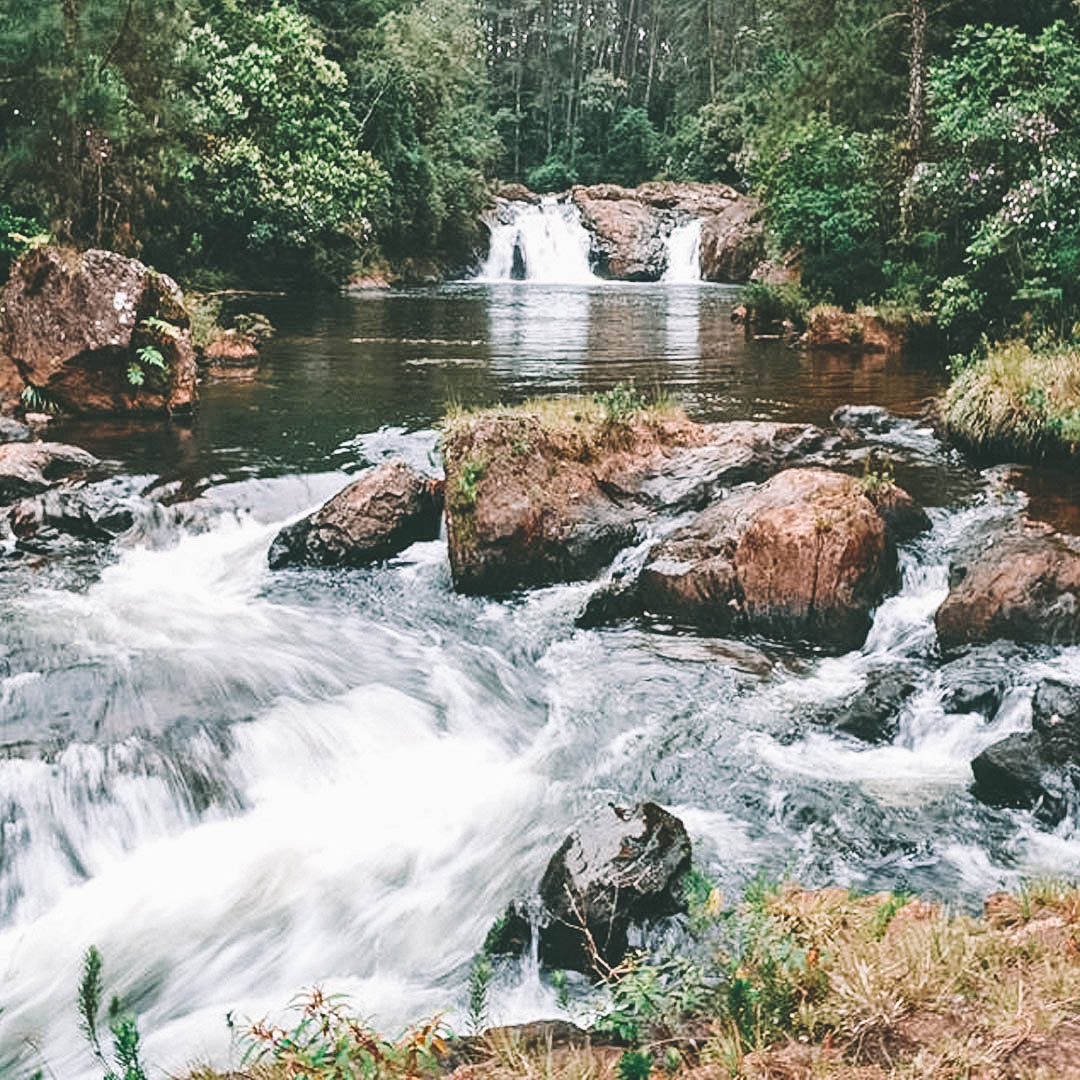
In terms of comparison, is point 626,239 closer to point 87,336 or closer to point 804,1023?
point 87,336

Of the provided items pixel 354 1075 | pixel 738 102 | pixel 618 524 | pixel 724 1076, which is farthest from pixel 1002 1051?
pixel 738 102

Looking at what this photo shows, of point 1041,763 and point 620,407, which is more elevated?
point 620,407

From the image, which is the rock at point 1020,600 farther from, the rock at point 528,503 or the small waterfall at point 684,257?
the small waterfall at point 684,257

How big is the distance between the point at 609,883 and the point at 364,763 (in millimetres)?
2472

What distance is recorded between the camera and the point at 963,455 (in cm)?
1052

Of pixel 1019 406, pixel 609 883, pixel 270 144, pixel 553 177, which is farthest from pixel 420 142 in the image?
pixel 609 883

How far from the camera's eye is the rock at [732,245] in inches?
1280

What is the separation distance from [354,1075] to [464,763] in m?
3.76

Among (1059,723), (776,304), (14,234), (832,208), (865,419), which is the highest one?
(832,208)

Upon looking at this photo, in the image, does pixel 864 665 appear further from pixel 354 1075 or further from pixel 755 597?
pixel 354 1075

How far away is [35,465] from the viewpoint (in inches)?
410

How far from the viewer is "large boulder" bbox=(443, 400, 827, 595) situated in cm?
862

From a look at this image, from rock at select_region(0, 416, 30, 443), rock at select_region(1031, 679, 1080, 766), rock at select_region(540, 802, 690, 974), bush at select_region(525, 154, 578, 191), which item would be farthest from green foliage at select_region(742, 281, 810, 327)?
bush at select_region(525, 154, 578, 191)

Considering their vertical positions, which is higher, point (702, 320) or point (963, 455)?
point (702, 320)
